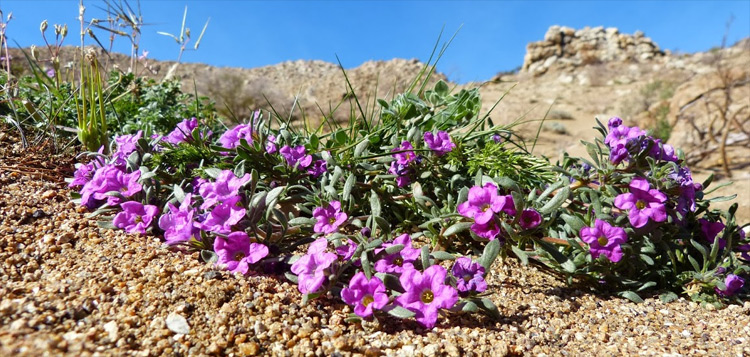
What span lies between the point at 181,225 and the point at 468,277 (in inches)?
38.0

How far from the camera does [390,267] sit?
160cm

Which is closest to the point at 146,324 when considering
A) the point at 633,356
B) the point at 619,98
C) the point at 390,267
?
the point at 390,267

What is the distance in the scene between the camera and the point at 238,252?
1671 millimetres

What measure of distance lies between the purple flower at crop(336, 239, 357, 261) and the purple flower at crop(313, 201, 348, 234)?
9 centimetres

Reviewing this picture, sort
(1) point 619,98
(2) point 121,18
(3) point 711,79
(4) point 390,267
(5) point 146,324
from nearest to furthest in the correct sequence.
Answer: (5) point 146,324, (4) point 390,267, (2) point 121,18, (3) point 711,79, (1) point 619,98

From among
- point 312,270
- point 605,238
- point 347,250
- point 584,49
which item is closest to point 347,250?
point 347,250

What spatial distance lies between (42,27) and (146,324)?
1906 millimetres

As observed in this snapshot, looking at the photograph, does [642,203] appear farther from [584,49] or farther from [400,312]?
[584,49]

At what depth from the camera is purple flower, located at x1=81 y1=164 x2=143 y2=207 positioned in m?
1.96

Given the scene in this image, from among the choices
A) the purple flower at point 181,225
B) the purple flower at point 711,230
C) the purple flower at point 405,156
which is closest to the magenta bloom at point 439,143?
the purple flower at point 405,156

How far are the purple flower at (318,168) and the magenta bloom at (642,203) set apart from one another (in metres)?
1.11

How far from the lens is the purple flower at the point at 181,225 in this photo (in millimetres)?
1679

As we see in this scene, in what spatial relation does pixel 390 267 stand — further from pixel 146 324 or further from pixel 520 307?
pixel 146 324

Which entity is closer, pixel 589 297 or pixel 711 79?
pixel 589 297
